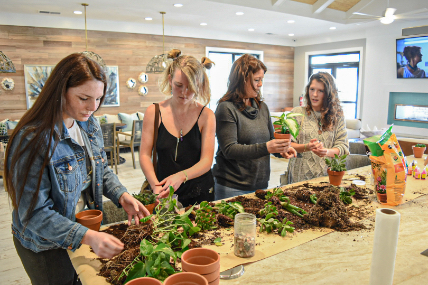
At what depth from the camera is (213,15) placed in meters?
6.79

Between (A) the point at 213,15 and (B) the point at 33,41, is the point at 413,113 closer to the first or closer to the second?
(A) the point at 213,15

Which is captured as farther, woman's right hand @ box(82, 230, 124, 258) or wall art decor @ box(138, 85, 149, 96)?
wall art decor @ box(138, 85, 149, 96)

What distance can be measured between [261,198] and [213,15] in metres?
5.97

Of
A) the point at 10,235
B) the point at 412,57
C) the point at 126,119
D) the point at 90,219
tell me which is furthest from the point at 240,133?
the point at 412,57

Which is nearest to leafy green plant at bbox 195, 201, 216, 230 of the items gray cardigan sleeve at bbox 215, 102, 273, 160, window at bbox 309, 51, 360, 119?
gray cardigan sleeve at bbox 215, 102, 273, 160

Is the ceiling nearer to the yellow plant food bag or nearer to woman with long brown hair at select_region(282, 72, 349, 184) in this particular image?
woman with long brown hair at select_region(282, 72, 349, 184)

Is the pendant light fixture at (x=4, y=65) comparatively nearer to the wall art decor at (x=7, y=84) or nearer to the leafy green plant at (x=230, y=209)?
the wall art decor at (x=7, y=84)

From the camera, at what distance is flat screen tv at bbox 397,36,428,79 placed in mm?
6898

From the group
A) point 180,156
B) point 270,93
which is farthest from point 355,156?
point 270,93

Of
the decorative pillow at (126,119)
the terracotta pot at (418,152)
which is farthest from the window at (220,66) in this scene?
the terracotta pot at (418,152)

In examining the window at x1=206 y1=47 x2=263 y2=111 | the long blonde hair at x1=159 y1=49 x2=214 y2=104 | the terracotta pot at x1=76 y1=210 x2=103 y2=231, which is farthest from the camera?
the window at x1=206 y1=47 x2=263 y2=111

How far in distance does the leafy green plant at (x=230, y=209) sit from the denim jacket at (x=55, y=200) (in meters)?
0.56

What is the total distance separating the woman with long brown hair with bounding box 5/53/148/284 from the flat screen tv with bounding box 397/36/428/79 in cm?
768

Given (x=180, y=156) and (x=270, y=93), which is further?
(x=270, y=93)
